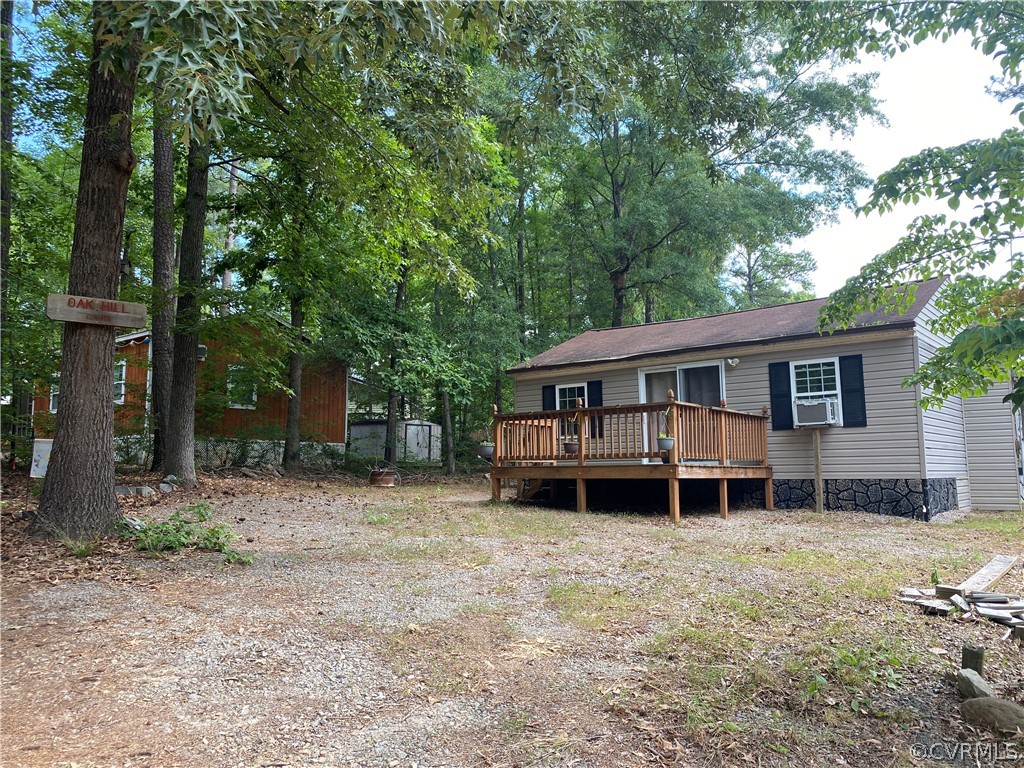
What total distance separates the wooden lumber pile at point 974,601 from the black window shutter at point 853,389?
579cm

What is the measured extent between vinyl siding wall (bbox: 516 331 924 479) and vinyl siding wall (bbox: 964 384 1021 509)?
10.7 ft

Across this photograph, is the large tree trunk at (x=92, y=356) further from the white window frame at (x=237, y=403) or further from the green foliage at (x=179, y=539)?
the white window frame at (x=237, y=403)

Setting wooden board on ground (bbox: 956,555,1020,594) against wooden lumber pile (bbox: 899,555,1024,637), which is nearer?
wooden lumber pile (bbox: 899,555,1024,637)

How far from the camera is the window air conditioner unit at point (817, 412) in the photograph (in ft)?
35.0

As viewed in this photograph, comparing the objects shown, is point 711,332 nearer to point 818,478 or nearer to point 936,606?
point 818,478

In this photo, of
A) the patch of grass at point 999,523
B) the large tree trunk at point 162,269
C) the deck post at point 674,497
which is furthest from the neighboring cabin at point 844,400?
the large tree trunk at point 162,269

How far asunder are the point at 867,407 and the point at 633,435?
432 centimetres

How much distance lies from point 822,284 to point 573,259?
42.4 ft

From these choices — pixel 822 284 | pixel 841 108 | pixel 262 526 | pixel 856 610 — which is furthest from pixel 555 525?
pixel 822 284

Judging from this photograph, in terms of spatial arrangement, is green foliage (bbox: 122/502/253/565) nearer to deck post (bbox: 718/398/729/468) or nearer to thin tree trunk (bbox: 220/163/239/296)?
thin tree trunk (bbox: 220/163/239/296)

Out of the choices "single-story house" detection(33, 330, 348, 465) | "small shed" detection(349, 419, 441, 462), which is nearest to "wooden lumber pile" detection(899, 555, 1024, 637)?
"single-story house" detection(33, 330, 348, 465)

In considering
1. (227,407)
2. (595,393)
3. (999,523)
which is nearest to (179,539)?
(595,393)

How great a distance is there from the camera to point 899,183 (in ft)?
13.4
